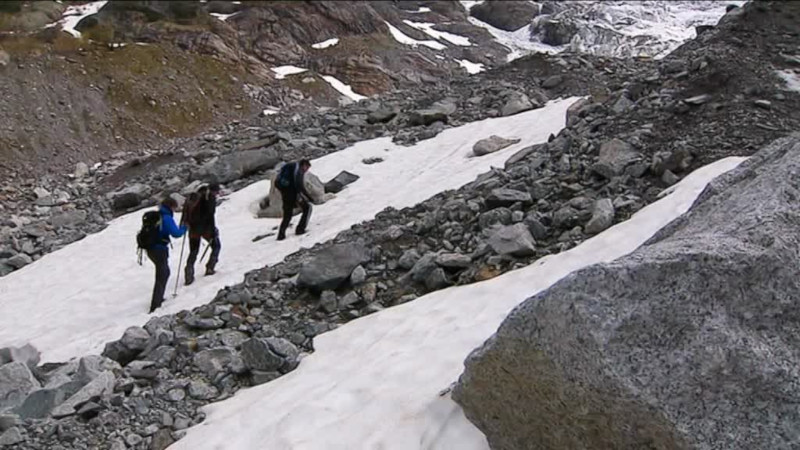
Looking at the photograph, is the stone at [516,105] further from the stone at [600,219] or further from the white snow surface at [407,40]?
the white snow surface at [407,40]

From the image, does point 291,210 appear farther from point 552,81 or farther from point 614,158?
point 552,81

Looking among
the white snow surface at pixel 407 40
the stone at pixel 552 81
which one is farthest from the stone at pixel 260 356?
the white snow surface at pixel 407 40

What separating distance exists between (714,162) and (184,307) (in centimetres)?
952

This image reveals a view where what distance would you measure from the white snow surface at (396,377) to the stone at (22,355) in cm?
427

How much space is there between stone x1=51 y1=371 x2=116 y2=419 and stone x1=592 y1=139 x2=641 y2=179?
28.7ft

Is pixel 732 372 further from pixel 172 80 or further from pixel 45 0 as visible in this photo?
pixel 45 0

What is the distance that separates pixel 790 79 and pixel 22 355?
49.5 ft

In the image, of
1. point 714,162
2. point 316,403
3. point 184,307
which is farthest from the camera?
point 184,307

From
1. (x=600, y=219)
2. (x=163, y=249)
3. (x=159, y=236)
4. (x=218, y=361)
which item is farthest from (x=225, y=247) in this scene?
(x=600, y=219)

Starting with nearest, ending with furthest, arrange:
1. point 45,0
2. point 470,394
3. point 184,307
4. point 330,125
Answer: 1. point 470,394
2. point 184,307
3. point 330,125
4. point 45,0

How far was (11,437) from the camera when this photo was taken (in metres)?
7.98

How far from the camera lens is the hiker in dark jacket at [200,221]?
13.9 m

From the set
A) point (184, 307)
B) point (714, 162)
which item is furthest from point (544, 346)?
point (184, 307)

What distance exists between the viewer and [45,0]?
5438 cm
